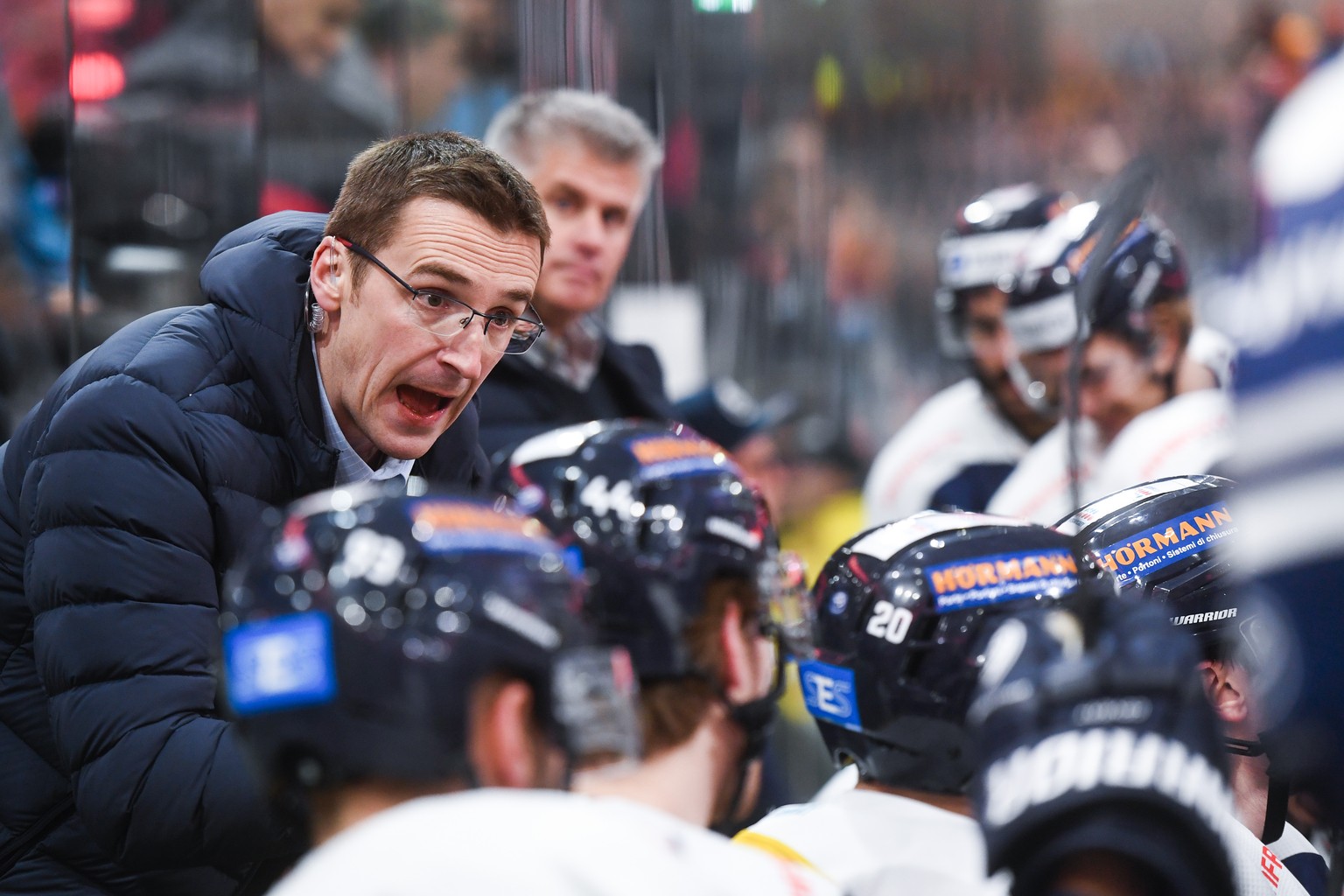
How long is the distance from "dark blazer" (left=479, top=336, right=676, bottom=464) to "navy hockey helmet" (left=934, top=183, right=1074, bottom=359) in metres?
1.19

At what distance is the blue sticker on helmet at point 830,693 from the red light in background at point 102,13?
280 cm

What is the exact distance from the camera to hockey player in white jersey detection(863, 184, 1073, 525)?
4312 millimetres

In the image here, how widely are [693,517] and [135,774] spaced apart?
29.9 inches

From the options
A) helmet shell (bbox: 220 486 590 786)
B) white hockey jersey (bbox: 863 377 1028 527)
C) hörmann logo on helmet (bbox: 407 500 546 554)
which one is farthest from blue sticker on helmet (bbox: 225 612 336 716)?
white hockey jersey (bbox: 863 377 1028 527)

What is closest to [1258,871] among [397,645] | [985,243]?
[397,645]

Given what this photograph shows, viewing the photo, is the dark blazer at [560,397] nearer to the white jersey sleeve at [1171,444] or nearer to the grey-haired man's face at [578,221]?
the grey-haired man's face at [578,221]

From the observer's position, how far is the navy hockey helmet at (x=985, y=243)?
4434 millimetres

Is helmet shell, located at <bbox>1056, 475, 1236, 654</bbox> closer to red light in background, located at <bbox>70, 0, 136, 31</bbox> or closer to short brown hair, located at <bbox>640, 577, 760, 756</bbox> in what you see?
short brown hair, located at <bbox>640, 577, 760, 756</bbox>

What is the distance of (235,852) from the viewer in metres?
1.98

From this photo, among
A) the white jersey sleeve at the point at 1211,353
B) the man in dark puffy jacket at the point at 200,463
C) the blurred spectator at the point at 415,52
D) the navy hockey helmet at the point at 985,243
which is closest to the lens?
the man in dark puffy jacket at the point at 200,463

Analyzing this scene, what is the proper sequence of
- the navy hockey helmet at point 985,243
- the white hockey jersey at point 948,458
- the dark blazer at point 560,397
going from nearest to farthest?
the dark blazer at point 560,397, the white hockey jersey at point 948,458, the navy hockey helmet at point 985,243

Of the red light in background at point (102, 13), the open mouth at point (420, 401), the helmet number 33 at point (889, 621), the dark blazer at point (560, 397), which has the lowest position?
the dark blazer at point (560, 397)

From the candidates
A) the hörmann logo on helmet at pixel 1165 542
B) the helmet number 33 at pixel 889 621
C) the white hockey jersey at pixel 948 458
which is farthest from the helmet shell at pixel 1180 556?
the white hockey jersey at pixel 948 458

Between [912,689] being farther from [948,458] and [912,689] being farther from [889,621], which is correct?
[948,458]
